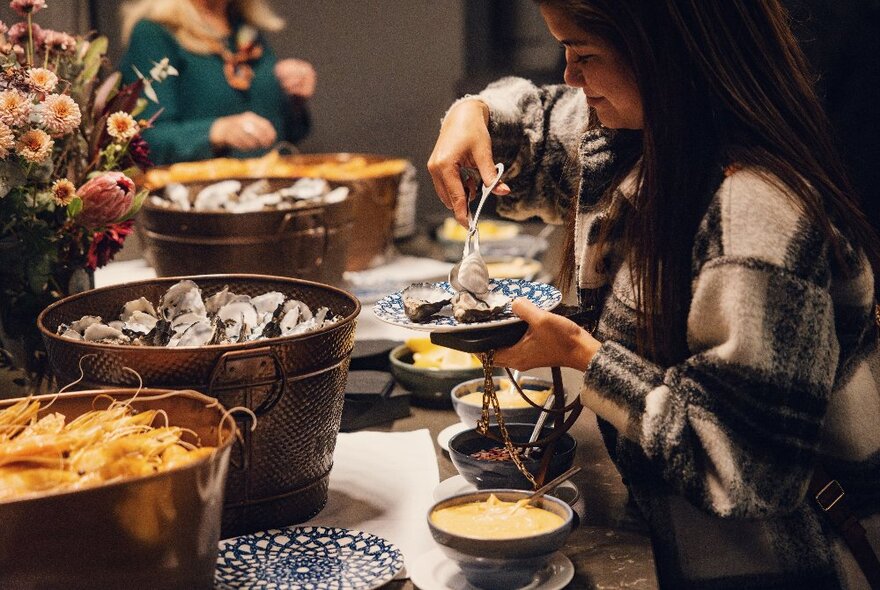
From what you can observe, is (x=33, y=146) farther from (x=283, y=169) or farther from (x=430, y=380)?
(x=283, y=169)

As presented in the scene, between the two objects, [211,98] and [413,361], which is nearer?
[413,361]

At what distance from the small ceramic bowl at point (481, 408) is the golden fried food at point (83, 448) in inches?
22.5

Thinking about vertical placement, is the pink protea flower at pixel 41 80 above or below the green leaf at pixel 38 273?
above

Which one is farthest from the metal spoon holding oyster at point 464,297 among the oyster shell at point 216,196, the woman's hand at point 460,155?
the oyster shell at point 216,196

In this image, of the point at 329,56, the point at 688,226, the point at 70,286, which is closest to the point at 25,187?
the point at 70,286

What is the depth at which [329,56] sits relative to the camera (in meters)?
5.86

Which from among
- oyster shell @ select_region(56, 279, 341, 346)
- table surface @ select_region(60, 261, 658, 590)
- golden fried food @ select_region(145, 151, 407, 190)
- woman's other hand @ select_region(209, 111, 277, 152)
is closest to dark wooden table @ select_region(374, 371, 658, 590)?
table surface @ select_region(60, 261, 658, 590)

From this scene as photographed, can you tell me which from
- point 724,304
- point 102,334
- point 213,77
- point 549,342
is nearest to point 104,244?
point 102,334

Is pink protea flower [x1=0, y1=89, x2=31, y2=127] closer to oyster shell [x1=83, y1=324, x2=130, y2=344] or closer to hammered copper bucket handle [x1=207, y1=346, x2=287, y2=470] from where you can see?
oyster shell [x1=83, y1=324, x2=130, y2=344]

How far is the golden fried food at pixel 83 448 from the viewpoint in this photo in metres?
1.00

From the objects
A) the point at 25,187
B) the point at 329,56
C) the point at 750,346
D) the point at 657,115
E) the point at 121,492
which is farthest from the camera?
the point at 329,56

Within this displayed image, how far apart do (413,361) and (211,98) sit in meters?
2.81

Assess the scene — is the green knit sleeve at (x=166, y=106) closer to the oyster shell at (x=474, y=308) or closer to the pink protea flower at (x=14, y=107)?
the pink protea flower at (x=14, y=107)

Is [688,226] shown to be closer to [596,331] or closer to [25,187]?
[596,331]
